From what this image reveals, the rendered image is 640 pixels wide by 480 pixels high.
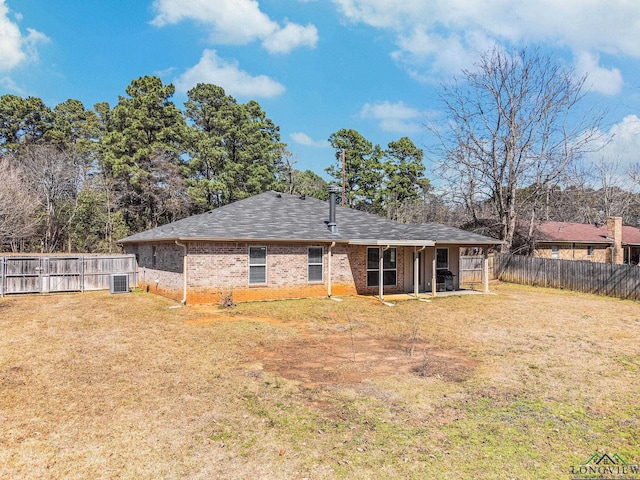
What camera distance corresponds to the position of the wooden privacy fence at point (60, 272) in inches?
648

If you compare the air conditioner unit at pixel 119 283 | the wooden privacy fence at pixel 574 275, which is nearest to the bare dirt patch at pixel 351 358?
the air conditioner unit at pixel 119 283

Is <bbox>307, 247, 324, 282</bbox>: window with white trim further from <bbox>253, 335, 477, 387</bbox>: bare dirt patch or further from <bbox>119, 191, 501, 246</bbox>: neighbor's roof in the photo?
<bbox>253, 335, 477, 387</bbox>: bare dirt patch

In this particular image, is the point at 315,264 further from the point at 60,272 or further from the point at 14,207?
the point at 14,207

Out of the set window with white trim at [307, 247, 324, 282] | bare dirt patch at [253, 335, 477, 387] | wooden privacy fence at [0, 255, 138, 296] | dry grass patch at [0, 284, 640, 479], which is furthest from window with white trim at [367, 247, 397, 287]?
wooden privacy fence at [0, 255, 138, 296]

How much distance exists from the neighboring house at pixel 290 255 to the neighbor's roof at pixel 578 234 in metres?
12.8

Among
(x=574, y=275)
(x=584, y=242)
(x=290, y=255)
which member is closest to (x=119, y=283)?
(x=290, y=255)

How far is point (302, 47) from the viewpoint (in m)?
19.5

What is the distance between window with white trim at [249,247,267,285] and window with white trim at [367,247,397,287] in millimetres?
4638

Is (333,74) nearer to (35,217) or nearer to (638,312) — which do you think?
(638,312)

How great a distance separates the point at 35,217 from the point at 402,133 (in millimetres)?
35126

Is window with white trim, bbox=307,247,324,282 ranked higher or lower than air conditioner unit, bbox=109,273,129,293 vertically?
higher

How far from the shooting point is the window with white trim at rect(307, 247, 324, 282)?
1555 centimetres

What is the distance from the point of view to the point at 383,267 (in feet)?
55.0

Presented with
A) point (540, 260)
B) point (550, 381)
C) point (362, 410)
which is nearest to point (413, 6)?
point (550, 381)
